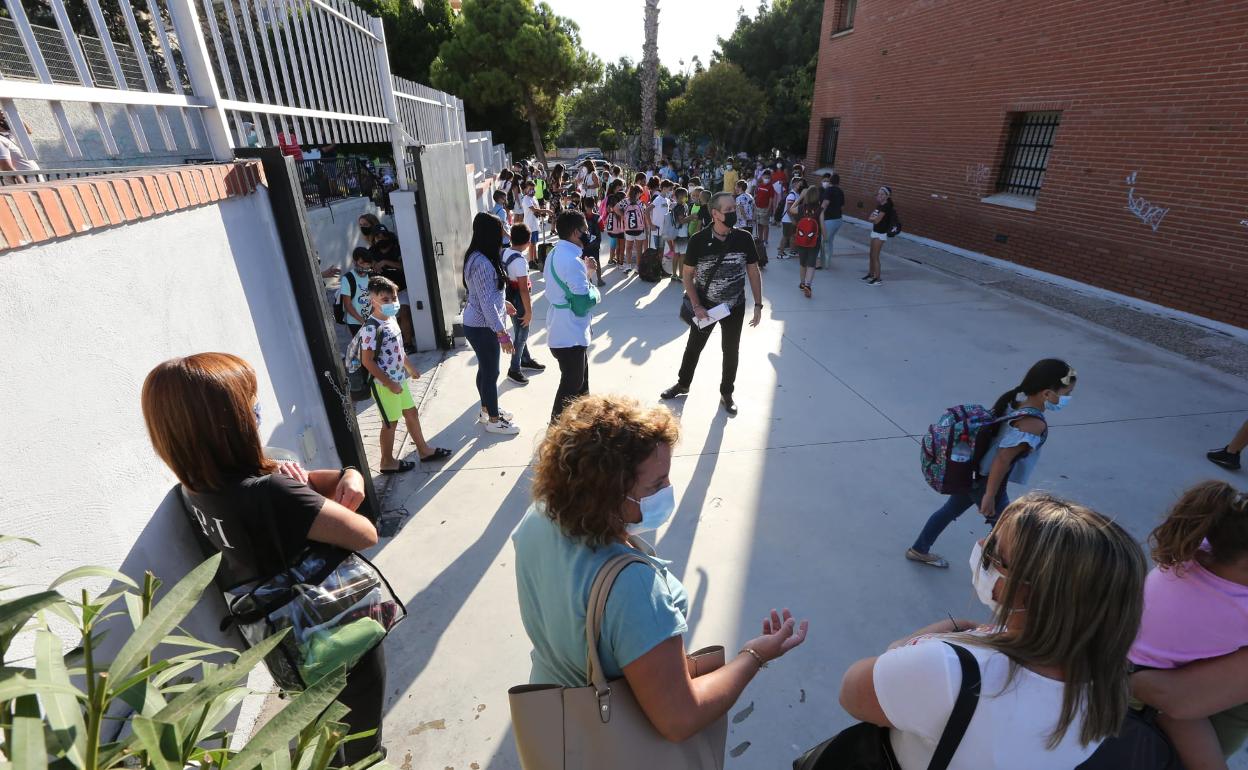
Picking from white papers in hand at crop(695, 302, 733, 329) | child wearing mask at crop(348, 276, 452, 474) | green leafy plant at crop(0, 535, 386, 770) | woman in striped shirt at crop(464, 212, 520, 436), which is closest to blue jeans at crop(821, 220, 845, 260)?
white papers in hand at crop(695, 302, 733, 329)

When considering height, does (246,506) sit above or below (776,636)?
above

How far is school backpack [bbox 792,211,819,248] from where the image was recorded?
8383 millimetres

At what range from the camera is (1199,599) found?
5.23 feet

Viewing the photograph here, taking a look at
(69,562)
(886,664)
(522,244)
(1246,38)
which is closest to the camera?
(886,664)

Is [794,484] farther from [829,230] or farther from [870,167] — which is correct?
[870,167]

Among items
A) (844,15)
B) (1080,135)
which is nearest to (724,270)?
(1080,135)

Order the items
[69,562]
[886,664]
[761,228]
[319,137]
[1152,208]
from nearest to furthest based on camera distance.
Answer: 1. [886,664]
2. [69,562]
3. [319,137]
4. [1152,208]
5. [761,228]

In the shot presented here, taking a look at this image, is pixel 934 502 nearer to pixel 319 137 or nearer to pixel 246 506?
pixel 246 506

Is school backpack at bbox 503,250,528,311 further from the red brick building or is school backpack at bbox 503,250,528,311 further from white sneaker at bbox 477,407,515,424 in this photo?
the red brick building

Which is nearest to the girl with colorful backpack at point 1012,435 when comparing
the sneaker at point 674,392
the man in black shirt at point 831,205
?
the sneaker at point 674,392

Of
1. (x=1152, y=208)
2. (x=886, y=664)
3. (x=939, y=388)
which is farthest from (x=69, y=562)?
(x=1152, y=208)

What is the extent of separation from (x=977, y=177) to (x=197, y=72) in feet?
37.4

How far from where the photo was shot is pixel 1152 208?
24.3 feet

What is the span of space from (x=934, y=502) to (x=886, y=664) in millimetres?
3023
